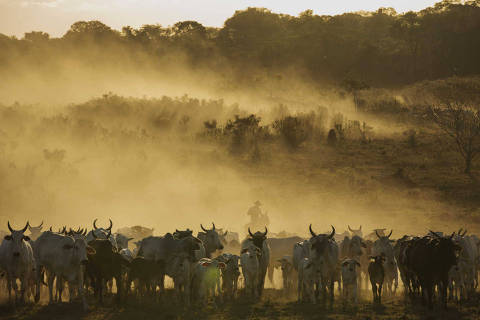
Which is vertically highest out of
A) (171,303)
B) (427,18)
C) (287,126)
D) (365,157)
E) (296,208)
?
(427,18)

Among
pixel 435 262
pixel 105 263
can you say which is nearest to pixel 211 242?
pixel 105 263

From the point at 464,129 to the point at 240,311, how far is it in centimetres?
4682

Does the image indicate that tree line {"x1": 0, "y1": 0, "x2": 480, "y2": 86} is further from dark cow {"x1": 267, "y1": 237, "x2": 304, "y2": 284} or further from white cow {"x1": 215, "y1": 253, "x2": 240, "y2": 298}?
white cow {"x1": 215, "y1": 253, "x2": 240, "y2": 298}

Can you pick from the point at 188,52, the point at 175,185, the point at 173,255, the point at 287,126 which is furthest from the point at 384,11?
the point at 173,255

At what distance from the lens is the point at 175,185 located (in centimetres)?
5922

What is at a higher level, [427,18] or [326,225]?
[427,18]

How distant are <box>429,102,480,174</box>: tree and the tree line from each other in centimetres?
2606

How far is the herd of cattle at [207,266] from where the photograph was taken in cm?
1995

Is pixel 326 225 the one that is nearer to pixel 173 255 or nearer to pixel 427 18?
pixel 173 255

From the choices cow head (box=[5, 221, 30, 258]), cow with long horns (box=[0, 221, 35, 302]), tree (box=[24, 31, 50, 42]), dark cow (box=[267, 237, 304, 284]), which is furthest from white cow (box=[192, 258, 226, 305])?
tree (box=[24, 31, 50, 42])

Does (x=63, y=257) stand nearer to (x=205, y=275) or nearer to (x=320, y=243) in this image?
(x=205, y=275)

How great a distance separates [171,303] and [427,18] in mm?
100174

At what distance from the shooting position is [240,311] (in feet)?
65.4

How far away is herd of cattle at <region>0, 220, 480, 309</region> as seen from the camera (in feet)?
65.5
